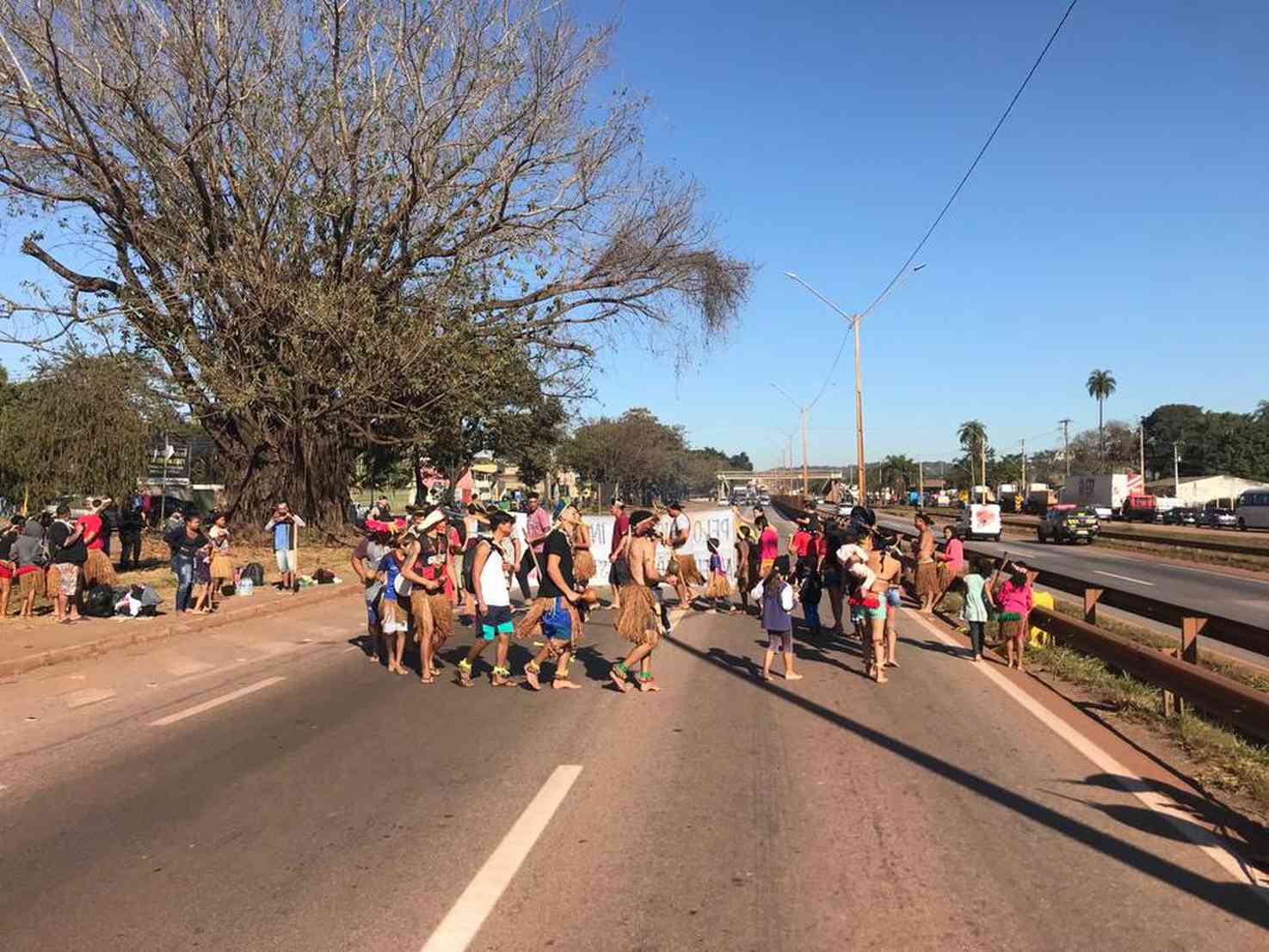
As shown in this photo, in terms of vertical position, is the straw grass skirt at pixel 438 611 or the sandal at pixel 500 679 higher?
the straw grass skirt at pixel 438 611

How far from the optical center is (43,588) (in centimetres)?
1416

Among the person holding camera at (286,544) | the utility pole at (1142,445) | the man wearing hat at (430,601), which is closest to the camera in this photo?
the man wearing hat at (430,601)

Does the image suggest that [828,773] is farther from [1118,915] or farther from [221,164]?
[221,164]

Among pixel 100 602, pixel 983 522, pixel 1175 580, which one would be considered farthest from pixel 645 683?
pixel 983 522

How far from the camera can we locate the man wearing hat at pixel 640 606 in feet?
28.2

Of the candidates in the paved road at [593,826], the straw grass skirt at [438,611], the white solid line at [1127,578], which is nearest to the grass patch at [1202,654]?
the paved road at [593,826]

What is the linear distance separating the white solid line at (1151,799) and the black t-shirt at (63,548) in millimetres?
11472

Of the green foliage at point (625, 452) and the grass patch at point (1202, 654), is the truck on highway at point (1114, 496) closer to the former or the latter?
the green foliage at point (625, 452)

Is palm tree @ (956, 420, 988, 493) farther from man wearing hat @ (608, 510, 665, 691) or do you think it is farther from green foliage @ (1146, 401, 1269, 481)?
man wearing hat @ (608, 510, 665, 691)

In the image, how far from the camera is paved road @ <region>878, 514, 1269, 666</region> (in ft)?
55.5

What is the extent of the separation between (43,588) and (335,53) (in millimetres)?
14168

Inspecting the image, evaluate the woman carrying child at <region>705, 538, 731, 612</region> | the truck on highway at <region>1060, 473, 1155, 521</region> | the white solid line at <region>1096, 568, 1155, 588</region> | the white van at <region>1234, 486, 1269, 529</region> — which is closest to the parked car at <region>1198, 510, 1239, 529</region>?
the white van at <region>1234, 486, 1269, 529</region>

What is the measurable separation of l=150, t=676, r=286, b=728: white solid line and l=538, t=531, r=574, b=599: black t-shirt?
3093 millimetres

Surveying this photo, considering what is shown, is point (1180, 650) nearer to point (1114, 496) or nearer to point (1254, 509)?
point (1254, 509)
